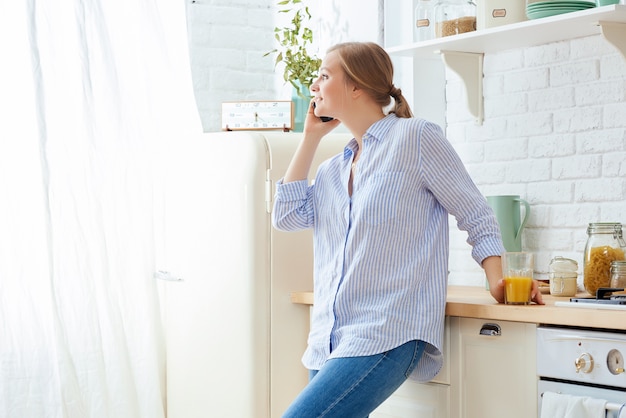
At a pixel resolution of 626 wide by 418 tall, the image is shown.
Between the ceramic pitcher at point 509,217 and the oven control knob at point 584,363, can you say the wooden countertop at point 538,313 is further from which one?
the ceramic pitcher at point 509,217

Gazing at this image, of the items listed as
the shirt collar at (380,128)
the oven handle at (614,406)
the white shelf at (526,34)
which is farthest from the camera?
the white shelf at (526,34)

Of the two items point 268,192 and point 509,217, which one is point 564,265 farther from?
point 268,192

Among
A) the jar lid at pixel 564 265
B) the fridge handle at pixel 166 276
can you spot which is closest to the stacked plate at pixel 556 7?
the jar lid at pixel 564 265

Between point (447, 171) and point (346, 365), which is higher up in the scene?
point (447, 171)

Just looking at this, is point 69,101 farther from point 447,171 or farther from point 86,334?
point 447,171

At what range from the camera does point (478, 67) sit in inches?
133

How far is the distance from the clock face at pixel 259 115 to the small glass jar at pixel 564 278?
3.97 ft

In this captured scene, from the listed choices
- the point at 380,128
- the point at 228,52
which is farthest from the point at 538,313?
the point at 228,52

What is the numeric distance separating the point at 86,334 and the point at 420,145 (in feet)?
5.09

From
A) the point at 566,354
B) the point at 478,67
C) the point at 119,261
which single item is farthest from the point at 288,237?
the point at 566,354

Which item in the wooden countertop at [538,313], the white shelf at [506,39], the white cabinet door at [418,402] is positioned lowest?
the white cabinet door at [418,402]

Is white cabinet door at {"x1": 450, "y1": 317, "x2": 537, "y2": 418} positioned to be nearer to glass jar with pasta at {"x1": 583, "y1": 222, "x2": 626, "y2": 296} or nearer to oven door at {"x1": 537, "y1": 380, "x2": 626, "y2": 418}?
oven door at {"x1": 537, "y1": 380, "x2": 626, "y2": 418}

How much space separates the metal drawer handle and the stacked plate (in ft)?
3.32

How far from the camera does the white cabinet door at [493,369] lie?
245 cm
